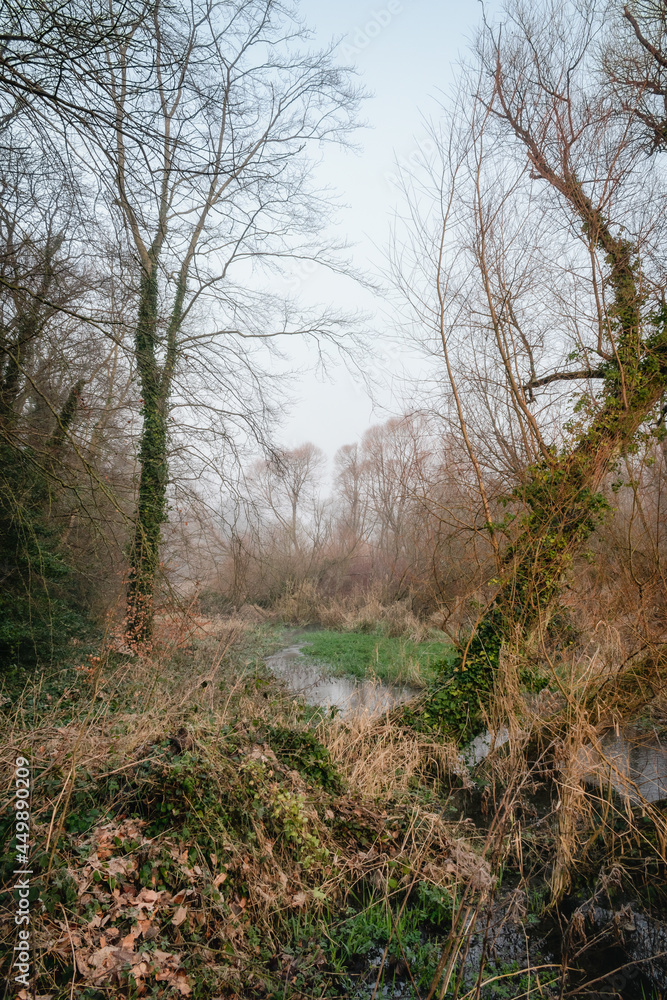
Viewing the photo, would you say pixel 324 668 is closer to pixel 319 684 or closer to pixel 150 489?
pixel 319 684

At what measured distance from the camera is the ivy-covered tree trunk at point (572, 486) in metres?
6.32

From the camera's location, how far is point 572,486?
644 cm

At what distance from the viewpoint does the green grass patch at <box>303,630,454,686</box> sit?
10.9m

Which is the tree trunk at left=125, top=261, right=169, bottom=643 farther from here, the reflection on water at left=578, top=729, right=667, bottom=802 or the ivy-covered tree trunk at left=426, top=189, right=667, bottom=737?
the reflection on water at left=578, top=729, right=667, bottom=802

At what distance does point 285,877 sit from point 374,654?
962 centimetres

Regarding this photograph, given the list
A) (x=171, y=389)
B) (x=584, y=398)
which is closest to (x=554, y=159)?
(x=584, y=398)

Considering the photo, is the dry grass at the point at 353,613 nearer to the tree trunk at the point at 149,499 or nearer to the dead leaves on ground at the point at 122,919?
the tree trunk at the point at 149,499

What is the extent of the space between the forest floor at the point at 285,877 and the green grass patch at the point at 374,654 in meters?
5.44

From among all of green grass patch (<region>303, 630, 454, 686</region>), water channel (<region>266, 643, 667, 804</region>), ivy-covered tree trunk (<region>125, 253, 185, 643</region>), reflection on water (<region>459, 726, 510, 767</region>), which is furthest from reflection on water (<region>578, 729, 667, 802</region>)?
ivy-covered tree trunk (<region>125, 253, 185, 643</region>)

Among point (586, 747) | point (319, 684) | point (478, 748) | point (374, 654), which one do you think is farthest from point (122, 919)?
point (374, 654)

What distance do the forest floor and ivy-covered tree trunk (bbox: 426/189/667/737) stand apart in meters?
1.50

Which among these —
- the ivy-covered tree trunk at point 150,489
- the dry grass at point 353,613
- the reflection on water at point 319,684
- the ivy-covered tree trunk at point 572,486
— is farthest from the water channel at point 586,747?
the ivy-covered tree trunk at point 150,489

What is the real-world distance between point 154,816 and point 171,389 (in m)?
5.18

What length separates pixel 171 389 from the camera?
712 cm
